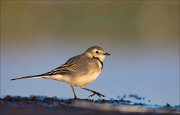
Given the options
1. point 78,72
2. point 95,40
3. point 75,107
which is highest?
point 95,40

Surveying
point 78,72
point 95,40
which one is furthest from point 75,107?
point 95,40

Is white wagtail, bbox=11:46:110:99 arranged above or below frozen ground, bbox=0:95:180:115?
above

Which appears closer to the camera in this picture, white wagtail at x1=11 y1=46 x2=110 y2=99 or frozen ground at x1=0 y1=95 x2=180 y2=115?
frozen ground at x1=0 y1=95 x2=180 y2=115

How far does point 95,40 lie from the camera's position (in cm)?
2800

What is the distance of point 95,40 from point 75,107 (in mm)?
14608

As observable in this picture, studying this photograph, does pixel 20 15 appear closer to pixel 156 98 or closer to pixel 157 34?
pixel 157 34

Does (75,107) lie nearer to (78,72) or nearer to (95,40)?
(78,72)

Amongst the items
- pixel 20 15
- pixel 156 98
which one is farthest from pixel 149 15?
pixel 156 98

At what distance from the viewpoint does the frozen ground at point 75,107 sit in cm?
1259

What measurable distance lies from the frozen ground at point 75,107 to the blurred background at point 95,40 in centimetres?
181

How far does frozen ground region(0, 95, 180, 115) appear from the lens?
12586 millimetres

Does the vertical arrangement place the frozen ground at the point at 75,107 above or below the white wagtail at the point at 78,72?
below

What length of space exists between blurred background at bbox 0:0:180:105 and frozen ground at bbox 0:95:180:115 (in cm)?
181

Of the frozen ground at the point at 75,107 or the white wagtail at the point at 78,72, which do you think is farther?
the white wagtail at the point at 78,72
